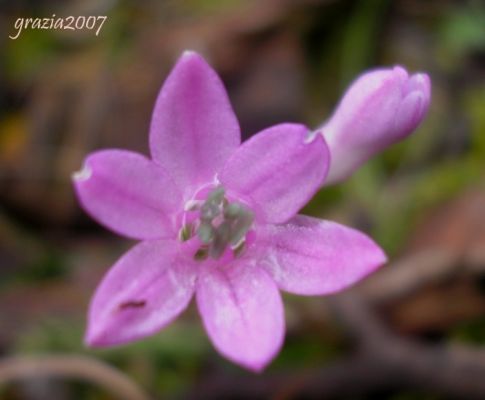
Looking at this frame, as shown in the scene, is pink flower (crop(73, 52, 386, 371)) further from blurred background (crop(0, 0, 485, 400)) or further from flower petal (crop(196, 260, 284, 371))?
blurred background (crop(0, 0, 485, 400))

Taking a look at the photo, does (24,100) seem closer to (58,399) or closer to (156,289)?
(58,399)

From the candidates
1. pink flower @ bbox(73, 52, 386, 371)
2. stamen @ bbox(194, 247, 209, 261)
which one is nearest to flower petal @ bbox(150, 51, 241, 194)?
pink flower @ bbox(73, 52, 386, 371)

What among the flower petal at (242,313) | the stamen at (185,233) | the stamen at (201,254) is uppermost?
the stamen at (185,233)

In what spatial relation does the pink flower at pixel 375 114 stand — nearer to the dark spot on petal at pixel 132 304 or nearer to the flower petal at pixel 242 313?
the flower petal at pixel 242 313

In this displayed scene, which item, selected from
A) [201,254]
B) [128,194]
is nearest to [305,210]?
[201,254]

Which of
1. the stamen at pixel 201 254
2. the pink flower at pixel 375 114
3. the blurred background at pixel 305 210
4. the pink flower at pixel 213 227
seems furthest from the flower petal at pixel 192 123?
the blurred background at pixel 305 210

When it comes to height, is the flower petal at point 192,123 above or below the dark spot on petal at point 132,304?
above

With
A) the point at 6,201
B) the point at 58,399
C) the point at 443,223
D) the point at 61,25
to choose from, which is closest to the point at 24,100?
the point at 61,25

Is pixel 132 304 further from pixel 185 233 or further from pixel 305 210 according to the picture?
pixel 305 210
